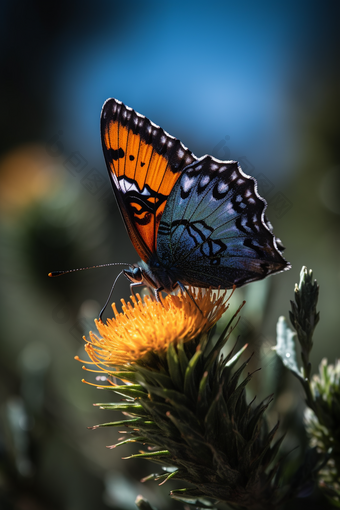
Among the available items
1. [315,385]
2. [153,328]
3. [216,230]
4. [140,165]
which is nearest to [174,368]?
[153,328]

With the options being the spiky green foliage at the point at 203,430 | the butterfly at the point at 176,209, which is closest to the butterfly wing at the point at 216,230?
the butterfly at the point at 176,209

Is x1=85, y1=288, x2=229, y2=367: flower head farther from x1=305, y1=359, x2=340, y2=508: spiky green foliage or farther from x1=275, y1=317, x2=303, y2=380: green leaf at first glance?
x1=305, y1=359, x2=340, y2=508: spiky green foliage

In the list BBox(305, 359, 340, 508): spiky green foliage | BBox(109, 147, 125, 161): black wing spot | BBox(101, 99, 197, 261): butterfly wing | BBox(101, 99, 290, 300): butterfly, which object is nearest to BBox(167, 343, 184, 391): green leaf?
BBox(305, 359, 340, 508): spiky green foliage

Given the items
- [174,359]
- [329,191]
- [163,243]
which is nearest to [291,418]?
[174,359]

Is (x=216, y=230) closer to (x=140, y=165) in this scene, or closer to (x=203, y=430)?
(x=140, y=165)

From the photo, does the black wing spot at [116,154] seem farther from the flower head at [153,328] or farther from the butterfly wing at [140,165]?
the flower head at [153,328]
